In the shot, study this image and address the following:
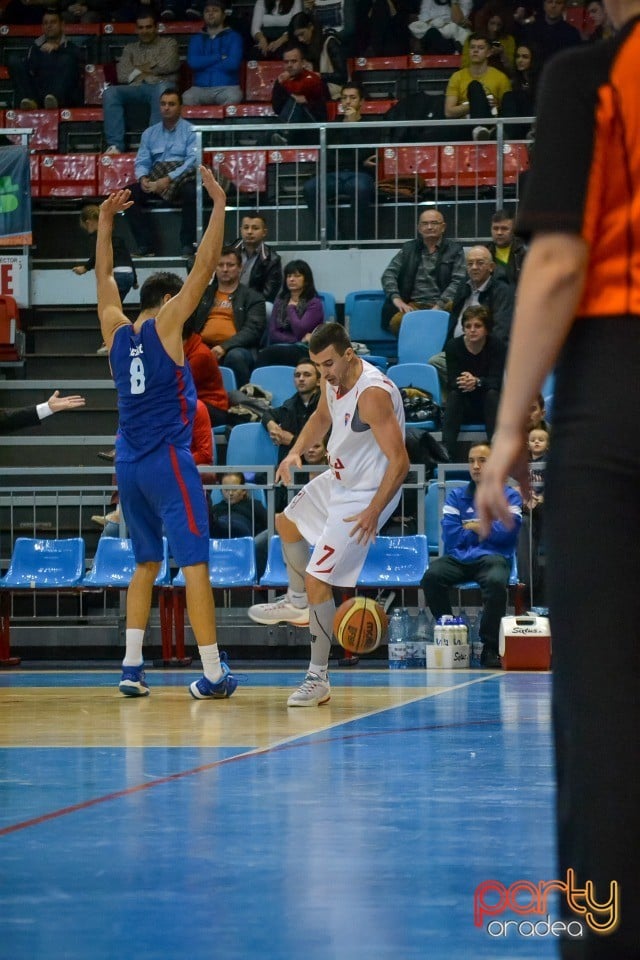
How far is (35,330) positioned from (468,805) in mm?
12592

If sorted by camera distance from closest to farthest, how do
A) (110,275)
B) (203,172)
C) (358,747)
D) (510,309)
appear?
1. (358,747)
2. (203,172)
3. (110,275)
4. (510,309)

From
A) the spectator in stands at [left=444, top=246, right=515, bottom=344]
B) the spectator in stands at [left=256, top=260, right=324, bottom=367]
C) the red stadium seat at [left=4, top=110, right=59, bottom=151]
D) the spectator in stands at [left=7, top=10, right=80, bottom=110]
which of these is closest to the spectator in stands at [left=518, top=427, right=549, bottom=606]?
the spectator in stands at [left=444, top=246, right=515, bottom=344]

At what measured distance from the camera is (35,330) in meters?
16.2

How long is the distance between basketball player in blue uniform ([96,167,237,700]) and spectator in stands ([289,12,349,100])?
9.80 m

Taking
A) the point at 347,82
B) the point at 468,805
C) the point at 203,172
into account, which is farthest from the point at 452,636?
the point at 347,82

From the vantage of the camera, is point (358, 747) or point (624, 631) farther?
point (358, 747)

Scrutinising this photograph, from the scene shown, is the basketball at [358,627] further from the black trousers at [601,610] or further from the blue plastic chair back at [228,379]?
the black trousers at [601,610]

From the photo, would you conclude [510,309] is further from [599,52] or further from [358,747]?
[599,52]

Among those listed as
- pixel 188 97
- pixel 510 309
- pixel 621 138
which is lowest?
pixel 510 309

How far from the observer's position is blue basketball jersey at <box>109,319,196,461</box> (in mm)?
8391

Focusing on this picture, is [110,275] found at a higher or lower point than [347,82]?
lower

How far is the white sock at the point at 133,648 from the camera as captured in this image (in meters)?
8.49

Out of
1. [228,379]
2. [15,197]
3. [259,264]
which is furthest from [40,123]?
[228,379]
